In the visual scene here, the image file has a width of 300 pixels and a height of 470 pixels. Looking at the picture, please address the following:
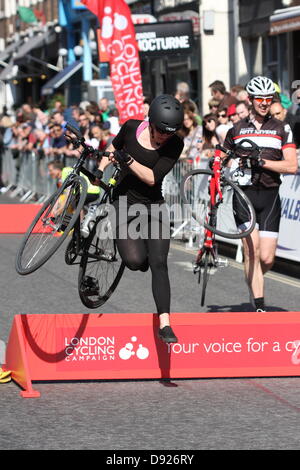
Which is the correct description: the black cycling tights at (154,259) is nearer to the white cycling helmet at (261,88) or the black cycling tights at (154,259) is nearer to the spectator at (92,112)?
the white cycling helmet at (261,88)

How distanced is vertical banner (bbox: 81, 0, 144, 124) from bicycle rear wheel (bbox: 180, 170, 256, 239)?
6.25 meters

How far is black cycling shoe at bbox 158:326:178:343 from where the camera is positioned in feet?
27.5

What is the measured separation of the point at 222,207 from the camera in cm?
1277

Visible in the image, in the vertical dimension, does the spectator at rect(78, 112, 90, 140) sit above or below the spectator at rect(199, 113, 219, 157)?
below

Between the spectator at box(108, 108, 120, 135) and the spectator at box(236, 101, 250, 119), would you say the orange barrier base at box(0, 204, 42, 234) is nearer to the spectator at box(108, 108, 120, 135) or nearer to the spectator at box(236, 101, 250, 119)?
the spectator at box(236, 101, 250, 119)

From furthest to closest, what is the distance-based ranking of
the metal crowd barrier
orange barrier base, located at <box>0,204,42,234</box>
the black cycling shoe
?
the metal crowd barrier → orange barrier base, located at <box>0,204,42,234</box> → the black cycling shoe

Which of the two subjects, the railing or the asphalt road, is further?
the railing

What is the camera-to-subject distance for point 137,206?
899cm

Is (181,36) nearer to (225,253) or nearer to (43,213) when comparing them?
(225,253)

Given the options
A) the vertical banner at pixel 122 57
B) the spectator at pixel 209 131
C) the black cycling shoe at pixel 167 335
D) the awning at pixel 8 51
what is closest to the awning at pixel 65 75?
the awning at pixel 8 51

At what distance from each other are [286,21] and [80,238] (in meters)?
14.9

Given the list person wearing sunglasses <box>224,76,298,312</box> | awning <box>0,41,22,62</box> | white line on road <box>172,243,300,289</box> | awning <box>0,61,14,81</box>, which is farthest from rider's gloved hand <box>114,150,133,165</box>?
awning <box>0,41,22,62</box>

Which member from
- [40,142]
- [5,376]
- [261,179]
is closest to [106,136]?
[40,142]
